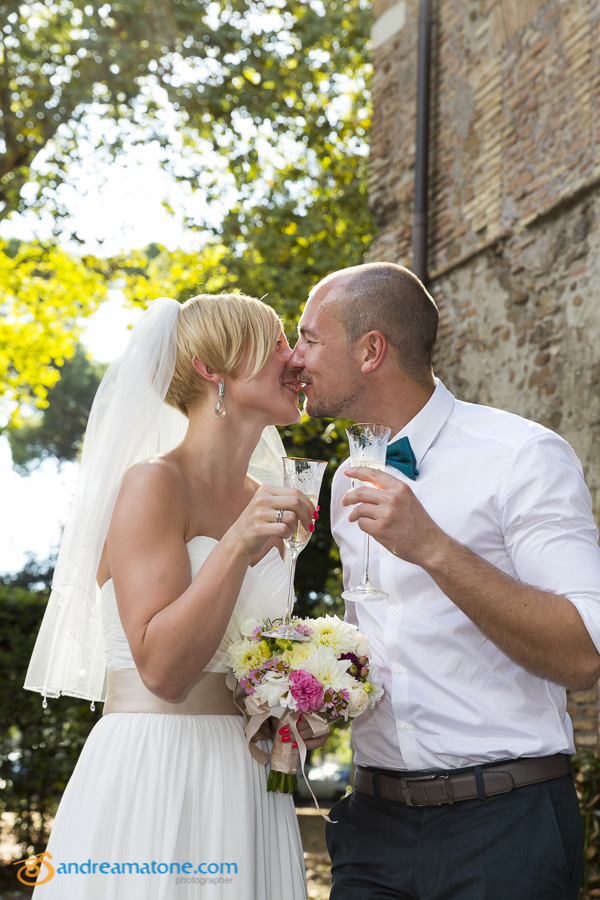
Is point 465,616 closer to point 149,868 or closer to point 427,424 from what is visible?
point 427,424

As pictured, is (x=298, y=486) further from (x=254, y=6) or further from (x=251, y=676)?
(x=254, y=6)

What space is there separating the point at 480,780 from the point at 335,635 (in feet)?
1.83

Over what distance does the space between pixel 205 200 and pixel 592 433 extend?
9104 millimetres

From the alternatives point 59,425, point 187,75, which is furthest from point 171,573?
point 59,425

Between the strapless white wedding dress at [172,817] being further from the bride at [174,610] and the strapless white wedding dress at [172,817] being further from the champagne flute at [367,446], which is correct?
the champagne flute at [367,446]

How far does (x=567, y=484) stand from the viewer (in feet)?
8.16

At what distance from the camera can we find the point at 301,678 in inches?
95.4

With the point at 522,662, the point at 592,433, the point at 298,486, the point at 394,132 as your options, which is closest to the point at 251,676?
the point at 298,486

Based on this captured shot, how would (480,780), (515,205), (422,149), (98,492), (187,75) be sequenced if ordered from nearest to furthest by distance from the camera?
(480,780) < (98,492) < (515,205) < (422,149) < (187,75)

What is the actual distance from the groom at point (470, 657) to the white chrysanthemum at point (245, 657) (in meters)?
0.41

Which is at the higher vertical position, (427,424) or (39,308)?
(39,308)

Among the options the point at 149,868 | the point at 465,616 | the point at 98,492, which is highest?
the point at 98,492

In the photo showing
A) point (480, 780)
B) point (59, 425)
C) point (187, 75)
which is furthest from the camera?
point (59, 425)

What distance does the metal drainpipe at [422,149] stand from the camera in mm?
8492
